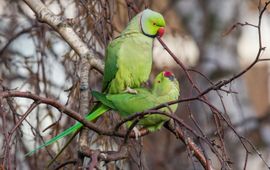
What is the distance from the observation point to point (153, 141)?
6.29m

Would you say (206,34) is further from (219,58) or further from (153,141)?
(153,141)

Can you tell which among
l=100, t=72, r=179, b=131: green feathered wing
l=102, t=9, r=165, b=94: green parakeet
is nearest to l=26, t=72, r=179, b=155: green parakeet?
l=100, t=72, r=179, b=131: green feathered wing

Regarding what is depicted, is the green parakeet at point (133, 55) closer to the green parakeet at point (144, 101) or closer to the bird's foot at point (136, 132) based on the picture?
the green parakeet at point (144, 101)

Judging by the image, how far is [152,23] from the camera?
10.2 feet

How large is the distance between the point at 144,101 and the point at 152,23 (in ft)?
1.50

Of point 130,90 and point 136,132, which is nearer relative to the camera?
point 136,132

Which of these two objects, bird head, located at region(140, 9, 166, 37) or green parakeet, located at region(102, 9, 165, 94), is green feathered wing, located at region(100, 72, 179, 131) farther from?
bird head, located at region(140, 9, 166, 37)

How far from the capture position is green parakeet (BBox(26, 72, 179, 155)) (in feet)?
9.15

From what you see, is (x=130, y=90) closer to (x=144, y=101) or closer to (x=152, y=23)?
(x=144, y=101)

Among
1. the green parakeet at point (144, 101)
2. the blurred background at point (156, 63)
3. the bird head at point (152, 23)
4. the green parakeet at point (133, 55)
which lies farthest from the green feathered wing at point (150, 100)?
the blurred background at point (156, 63)

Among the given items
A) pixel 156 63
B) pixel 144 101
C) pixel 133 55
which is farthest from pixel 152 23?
pixel 156 63

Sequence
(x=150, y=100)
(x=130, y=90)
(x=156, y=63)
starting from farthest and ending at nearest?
(x=156, y=63), (x=130, y=90), (x=150, y=100)

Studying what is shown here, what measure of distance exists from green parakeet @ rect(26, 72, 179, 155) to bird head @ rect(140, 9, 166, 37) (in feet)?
1.03

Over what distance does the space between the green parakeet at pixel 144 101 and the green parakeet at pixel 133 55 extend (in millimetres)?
144
